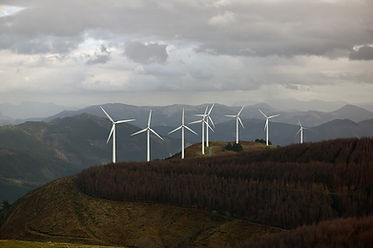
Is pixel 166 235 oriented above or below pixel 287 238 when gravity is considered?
below

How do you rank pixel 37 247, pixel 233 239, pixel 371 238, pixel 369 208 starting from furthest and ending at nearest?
pixel 369 208 → pixel 233 239 → pixel 371 238 → pixel 37 247

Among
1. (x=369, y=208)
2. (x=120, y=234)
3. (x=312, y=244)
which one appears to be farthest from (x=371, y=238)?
(x=120, y=234)

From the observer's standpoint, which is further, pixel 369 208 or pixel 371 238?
pixel 369 208

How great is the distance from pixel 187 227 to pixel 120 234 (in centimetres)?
3100

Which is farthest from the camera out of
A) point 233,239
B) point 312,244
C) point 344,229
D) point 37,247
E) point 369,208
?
point 369,208

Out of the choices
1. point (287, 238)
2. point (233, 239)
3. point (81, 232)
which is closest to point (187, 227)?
point (233, 239)

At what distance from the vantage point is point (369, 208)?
196 meters

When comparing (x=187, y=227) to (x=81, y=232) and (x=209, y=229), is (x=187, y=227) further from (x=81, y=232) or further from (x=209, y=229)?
(x=81, y=232)

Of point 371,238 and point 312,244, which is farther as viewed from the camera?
point 312,244

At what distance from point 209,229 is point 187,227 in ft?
34.2

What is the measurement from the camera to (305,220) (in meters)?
192

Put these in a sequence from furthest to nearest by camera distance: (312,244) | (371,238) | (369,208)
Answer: (369,208), (312,244), (371,238)

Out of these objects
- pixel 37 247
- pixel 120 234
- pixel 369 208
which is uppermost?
pixel 37 247

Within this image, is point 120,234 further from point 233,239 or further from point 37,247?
point 37,247
